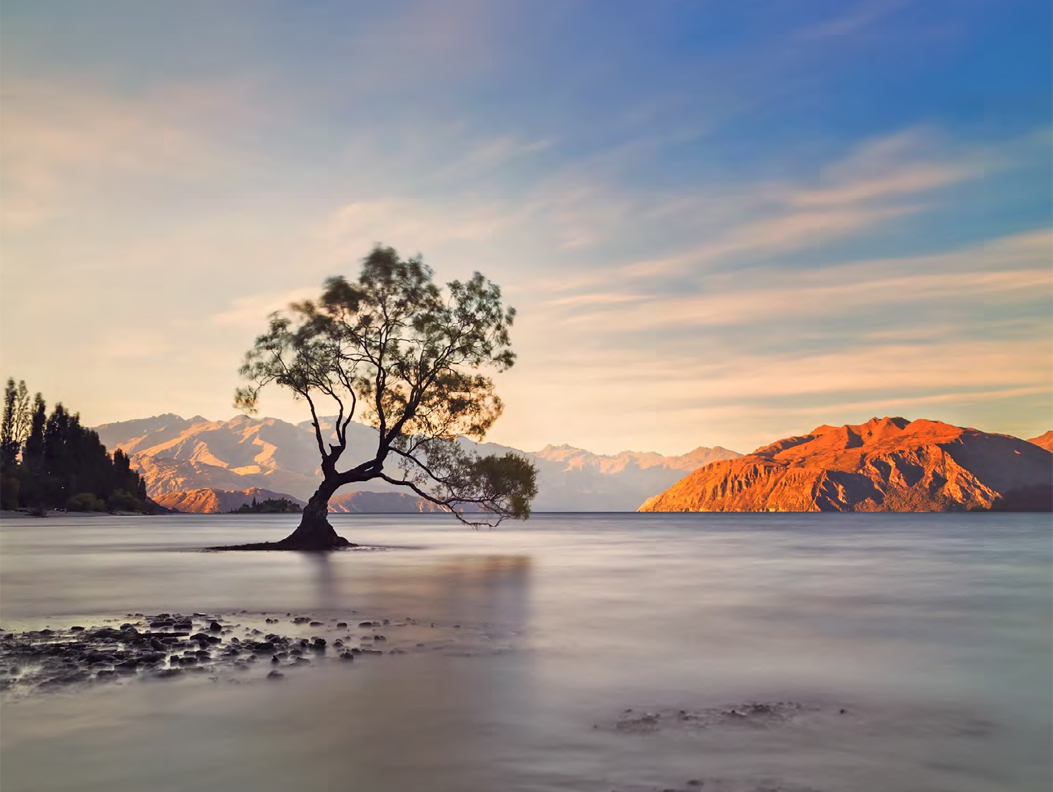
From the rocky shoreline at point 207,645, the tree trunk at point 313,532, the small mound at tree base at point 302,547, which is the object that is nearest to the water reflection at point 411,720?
Answer: the rocky shoreline at point 207,645

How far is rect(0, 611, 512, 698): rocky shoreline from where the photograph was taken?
15.3m

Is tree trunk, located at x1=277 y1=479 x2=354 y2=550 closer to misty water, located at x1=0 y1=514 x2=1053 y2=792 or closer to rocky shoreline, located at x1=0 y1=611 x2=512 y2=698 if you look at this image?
misty water, located at x1=0 y1=514 x2=1053 y2=792

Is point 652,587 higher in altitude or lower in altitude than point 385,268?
lower

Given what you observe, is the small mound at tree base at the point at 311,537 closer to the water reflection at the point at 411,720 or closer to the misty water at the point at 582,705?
the misty water at the point at 582,705

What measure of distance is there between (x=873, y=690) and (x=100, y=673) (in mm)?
13705

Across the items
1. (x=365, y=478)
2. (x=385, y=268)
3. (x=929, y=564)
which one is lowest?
(x=929, y=564)

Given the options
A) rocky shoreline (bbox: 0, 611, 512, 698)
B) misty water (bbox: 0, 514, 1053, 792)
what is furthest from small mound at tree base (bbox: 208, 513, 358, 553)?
rocky shoreline (bbox: 0, 611, 512, 698)

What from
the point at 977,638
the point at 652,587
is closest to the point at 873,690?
the point at 977,638

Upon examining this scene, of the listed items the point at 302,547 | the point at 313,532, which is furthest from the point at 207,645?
the point at 302,547

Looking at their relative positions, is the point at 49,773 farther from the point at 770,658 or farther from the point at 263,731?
the point at 770,658

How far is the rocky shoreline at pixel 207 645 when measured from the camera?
15.3 m

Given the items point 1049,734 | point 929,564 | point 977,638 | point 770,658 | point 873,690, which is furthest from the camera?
point 929,564

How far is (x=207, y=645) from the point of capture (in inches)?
727

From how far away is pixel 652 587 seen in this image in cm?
3678
